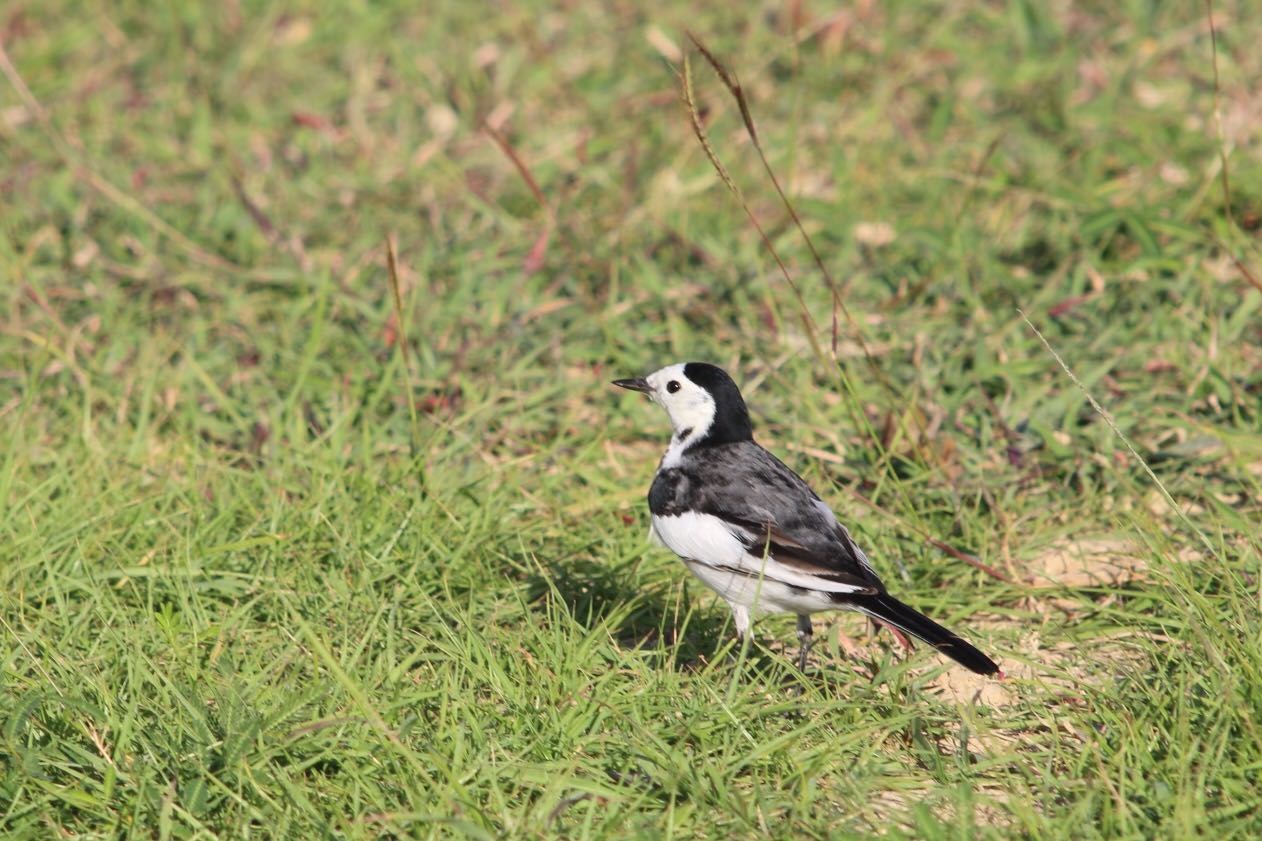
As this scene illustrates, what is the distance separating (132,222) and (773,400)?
325 centimetres

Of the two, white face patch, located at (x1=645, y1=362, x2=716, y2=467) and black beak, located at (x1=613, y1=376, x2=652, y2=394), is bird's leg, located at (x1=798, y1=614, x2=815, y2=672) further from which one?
black beak, located at (x1=613, y1=376, x2=652, y2=394)

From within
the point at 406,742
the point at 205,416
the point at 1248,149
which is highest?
the point at 1248,149

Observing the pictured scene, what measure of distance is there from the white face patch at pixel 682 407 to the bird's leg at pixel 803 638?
2.14ft

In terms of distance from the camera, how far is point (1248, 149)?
7.36 metres

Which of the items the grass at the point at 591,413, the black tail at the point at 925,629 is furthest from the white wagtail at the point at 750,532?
the grass at the point at 591,413

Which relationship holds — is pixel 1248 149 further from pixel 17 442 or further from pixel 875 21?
pixel 17 442

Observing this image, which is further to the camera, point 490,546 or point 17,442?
point 17,442

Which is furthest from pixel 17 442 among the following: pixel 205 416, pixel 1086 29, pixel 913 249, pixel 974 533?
pixel 1086 29

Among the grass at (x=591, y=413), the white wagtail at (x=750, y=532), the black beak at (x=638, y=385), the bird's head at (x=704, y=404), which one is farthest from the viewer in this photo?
the black beak at (x=638, y=385)

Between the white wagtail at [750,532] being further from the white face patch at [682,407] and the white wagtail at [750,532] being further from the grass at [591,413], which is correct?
the grass at [591,413]

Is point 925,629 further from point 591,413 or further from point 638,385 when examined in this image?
point 591,413

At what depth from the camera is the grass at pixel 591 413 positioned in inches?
149

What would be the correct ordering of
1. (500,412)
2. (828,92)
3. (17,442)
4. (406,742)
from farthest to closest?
(828,92)
(500,412)
(17,442)
(406,742)

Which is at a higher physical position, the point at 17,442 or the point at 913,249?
the point at 913,249
